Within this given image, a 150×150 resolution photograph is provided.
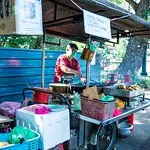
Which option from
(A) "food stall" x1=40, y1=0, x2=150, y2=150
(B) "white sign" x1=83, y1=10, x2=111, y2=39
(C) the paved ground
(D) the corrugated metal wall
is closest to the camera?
(B) "white sign" x1=83, y1=10, x2=111, y2=39

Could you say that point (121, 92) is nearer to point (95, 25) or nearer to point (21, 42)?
point (95, 25)

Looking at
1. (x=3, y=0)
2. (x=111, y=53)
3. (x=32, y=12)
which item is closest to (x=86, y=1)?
(x=32, y=12)

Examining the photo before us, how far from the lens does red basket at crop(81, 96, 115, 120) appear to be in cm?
349

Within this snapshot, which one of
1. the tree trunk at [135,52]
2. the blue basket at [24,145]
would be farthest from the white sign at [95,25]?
the tree trunk at [135,52]

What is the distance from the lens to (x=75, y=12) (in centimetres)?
447

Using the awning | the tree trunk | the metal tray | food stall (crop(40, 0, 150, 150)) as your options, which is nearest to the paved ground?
food stall (crop(40, 0, 150, 150))

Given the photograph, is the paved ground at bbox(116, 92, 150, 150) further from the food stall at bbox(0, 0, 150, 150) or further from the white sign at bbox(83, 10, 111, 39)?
the white sign at bbox(83, 10, 111, 39)

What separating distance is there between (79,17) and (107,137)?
2146 mm

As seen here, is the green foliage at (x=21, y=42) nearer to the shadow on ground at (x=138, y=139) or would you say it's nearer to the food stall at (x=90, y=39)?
the food stall at (x=90, y=39)

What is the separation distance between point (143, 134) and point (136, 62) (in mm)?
5440

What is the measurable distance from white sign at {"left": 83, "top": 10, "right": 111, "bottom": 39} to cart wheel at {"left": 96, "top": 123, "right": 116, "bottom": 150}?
1.67 meters

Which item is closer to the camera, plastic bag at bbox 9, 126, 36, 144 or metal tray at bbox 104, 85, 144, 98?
plastic bag at bbox 9, 126, 36, 144

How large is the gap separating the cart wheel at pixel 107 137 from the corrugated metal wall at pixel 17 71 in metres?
2.65

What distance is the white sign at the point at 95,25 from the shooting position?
136 inches
